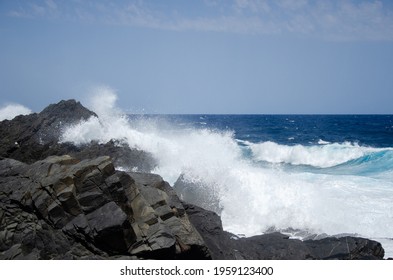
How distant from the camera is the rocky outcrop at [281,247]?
6.35m

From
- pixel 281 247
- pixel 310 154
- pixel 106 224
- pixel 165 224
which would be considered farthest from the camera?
pixel 310 154

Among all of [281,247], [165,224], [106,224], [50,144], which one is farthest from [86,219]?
[50,144]

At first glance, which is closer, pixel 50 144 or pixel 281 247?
pixel 281 247

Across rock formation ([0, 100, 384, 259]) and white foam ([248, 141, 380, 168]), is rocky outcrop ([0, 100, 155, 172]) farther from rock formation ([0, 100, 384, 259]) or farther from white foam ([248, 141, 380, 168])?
white foam ([248, 141, 380, 168])

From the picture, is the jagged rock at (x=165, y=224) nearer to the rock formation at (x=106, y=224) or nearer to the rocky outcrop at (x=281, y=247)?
the rock formation at (x=106, y=224)

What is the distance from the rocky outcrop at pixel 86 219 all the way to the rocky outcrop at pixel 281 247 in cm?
85

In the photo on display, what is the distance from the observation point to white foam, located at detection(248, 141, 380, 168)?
19156mm

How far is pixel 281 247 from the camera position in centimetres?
668

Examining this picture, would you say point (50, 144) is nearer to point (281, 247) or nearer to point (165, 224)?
point (165, 224)

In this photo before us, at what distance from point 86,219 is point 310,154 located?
17223 mm

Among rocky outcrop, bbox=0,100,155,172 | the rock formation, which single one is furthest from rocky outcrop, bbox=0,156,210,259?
rocky outcrop, bbox=0,100,155,172

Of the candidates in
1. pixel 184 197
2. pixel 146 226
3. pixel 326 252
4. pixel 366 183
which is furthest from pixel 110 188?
pixel 366 183

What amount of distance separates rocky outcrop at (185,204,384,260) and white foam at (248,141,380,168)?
12.1 m

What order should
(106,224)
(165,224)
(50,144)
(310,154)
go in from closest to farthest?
Answer: (106,224), (165,224), (50,144), (310,154)
